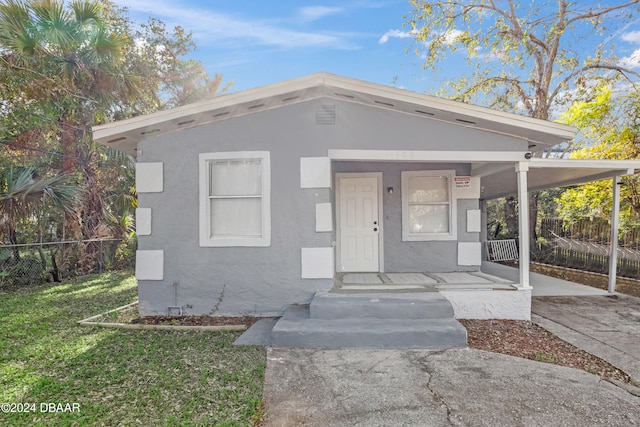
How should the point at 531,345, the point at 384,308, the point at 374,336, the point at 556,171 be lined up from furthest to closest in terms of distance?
the point at 556,171
the point at 384,308
the point at 531,345
the point at 374,336

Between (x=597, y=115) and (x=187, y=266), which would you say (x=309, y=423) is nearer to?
(x=187, y=266)

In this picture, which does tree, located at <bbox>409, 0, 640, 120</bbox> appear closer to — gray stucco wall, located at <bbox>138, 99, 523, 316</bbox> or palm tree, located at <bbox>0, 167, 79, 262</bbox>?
gray stucco wall, located at <bbox>138, 99, 523, 316</bbox>

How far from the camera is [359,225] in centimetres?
709

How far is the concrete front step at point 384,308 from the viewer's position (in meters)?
4.60

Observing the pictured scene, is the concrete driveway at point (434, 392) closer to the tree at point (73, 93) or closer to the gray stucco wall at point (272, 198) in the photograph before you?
the gray stucco wall at point (272, 198)

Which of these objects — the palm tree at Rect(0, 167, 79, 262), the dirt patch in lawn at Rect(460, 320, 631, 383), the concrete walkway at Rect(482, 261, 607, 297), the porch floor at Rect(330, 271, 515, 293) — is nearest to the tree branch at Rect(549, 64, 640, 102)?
the concrete walkway at Rect(482, 261, 607, 297)

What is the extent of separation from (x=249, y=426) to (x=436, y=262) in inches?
207

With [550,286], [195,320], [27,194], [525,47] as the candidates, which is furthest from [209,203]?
[525,47]

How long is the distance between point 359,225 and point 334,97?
2.76m

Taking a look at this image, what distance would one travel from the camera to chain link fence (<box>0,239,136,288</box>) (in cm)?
834

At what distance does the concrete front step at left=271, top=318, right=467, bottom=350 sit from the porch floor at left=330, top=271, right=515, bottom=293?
876mm

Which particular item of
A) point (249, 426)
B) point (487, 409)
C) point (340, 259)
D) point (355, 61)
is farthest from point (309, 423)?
point (355, 61)

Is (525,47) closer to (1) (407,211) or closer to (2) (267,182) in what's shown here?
(1) (407,211)

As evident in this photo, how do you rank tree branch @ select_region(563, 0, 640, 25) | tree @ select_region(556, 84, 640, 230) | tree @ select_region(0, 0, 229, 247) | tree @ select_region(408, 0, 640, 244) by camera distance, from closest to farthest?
tree @ select_region(0, 0, 229, 247) → tree @ select_region(556, 84, 640, 230) → tree branch @ select_region(563, 0, 640, 25) → tree @ select_region(408, 0, 640, 244)
